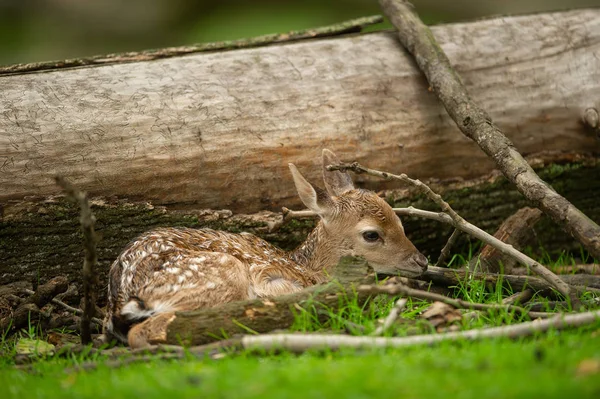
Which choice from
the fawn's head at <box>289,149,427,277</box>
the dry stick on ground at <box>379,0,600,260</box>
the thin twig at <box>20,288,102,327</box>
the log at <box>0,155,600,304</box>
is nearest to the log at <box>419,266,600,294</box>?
the fawn's head at <box>289,149,427,277</box>

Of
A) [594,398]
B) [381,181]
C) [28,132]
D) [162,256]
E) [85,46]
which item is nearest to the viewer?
[594,398]

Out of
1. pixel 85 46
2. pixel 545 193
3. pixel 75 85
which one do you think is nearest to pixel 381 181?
pixel 545 193

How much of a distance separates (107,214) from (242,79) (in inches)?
57.6

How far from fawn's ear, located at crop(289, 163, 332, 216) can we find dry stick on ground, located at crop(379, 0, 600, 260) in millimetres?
1147

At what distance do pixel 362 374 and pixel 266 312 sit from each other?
127cm

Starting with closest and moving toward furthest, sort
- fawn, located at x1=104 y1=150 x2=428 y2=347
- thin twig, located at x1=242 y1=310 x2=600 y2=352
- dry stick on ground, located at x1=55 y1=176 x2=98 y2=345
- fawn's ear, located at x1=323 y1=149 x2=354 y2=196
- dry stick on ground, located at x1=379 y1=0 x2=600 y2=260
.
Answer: thin twig, located at x1=242 y1=310 x2=600 y2=352, dry stick on ground, located at x1=55 y1=176 x2=98 y2=345, fawn, located at x1=104 y1=150 x2=428 y2=347, dry stick on ground, located at x1=379 y1=0 x2=600 y2=260, fawn's ear, located at x1=323 y1=149 x2=354 y2=196

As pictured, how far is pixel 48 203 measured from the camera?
18.7 feet

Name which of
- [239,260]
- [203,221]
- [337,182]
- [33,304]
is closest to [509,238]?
[337,182]

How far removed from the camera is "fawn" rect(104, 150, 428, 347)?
16.4ft

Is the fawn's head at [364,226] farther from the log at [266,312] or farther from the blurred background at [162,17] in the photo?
the blurred background at [162,17]

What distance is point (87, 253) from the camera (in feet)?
15.0

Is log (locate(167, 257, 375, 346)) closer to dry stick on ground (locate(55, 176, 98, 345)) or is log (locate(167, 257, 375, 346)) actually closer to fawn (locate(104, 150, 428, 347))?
fawn (locate(104, 150, 428, 347))

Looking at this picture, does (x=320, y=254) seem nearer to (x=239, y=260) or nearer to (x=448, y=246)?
(x=239, y=260)

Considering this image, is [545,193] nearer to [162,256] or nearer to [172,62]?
[162,256]
